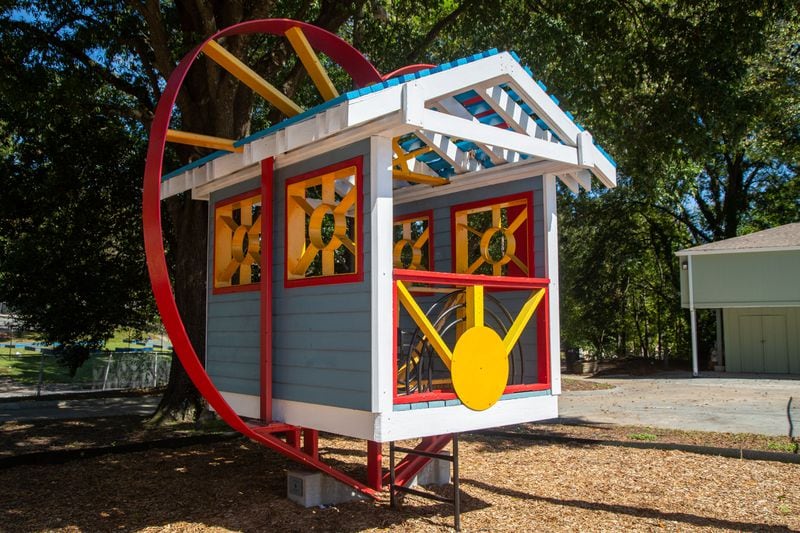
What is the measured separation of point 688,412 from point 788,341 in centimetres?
1312

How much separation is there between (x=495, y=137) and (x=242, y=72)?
226 cm

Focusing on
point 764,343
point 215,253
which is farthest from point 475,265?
point 764,343

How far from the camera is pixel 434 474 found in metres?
6.58

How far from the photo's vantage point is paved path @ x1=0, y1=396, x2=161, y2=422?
11.3 meters

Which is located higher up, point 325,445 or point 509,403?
point 509,403

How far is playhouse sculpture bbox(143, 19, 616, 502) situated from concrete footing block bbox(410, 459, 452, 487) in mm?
230

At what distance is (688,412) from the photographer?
12.1 m

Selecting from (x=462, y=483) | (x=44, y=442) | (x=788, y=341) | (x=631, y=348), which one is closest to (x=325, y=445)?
(x=462, y=483)

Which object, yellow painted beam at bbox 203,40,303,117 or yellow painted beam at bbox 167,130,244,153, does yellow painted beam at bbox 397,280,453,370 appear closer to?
yellow painted beam at bbox 167,130,244,153

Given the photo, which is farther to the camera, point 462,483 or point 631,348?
point 631,348

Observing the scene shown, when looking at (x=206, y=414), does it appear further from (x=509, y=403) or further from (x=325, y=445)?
(x=509, y=403)

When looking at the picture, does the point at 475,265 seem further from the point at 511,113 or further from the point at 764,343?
the point at 764,343

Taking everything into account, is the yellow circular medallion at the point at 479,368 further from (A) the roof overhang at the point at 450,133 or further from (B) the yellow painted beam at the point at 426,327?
(A) the roof overhang at the point at 450,133

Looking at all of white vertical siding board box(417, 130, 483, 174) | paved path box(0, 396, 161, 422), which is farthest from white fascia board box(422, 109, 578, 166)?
paved path box(0, 396, 161, 422)
